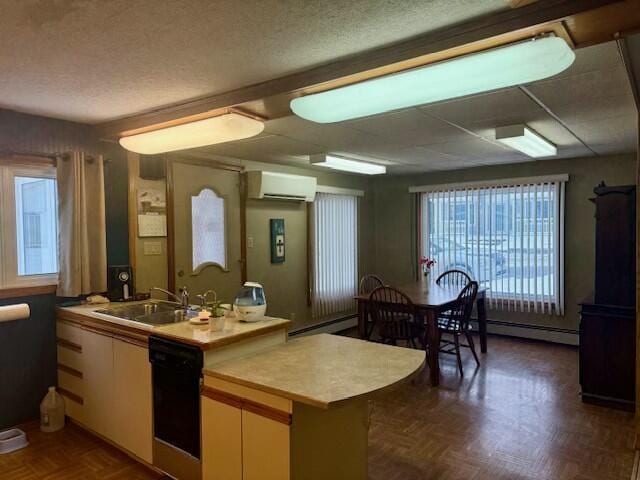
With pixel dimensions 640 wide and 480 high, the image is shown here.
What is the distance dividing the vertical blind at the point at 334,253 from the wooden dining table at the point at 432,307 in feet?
3.92

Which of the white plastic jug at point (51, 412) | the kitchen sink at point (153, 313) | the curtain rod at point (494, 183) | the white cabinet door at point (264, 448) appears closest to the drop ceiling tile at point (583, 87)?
the white cabinet door at point (264, 448)

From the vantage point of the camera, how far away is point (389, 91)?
2.00 metres

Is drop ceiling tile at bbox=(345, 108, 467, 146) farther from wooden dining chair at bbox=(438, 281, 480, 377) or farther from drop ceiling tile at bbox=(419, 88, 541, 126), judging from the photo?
wooden dining chair at bbox=(438, 281, 480, 377)

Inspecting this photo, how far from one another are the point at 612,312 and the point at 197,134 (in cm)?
341

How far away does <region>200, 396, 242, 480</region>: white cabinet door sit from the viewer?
6.74 ft

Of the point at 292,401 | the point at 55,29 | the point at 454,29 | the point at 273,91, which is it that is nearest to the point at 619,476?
the point at 292,401

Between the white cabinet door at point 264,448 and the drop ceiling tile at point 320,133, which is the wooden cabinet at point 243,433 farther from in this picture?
the drop ceiling tile at point 320,133

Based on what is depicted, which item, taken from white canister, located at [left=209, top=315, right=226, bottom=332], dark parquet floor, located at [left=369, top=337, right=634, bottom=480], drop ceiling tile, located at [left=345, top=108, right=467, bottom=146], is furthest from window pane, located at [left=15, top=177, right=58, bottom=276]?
dark parquet floor, located at [left=369, top=337, right=634, bottom=480]

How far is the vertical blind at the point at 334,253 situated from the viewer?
5.71 metres

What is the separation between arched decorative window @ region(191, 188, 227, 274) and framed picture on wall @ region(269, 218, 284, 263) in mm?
690

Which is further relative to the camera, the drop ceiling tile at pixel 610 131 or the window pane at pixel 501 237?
the window pane at pixel 501 237

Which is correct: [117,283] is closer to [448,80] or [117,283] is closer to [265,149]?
[265,149]

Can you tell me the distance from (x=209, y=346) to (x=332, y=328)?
3898 millimetres

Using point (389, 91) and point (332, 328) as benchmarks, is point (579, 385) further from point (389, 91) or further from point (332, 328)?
point (389, 91)
